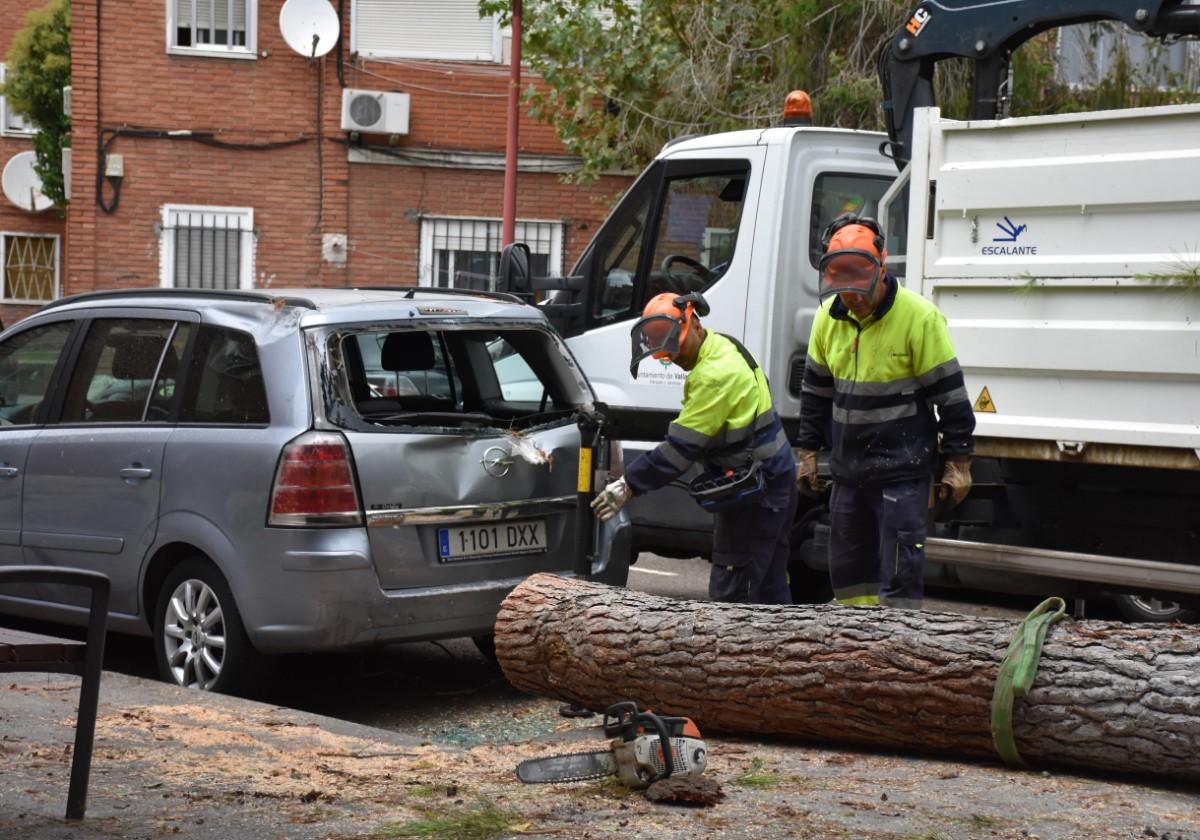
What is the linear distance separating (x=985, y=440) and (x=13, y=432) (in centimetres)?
415

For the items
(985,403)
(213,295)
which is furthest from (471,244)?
(985,403)

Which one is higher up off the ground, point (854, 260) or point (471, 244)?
point (471, 244)

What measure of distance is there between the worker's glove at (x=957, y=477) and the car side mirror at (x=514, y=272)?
3.11m

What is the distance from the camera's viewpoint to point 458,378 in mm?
6863

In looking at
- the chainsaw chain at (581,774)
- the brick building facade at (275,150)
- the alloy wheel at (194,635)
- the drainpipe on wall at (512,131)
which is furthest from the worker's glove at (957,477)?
the brick building facade at (275,150)

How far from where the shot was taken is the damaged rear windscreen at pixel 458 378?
6406 mm

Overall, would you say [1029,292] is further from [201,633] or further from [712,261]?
[201,633]

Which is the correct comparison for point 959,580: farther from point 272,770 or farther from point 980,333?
point 272,770

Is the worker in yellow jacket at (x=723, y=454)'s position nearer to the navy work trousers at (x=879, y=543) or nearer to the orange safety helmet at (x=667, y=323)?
the orange safety helmet at (x=667, y=323)

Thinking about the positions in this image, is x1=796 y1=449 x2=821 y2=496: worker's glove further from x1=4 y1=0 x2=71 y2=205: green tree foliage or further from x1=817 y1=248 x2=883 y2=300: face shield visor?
x1=4 y1=0 x2=71 y2=205: green tree foliage

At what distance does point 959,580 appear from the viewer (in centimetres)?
745

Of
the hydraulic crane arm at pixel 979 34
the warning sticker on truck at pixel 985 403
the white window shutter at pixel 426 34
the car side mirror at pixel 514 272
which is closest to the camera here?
the warning sticker on truck at pixel 985 403

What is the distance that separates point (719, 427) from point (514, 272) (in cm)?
248

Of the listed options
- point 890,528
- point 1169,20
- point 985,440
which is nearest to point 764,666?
point 890,528
